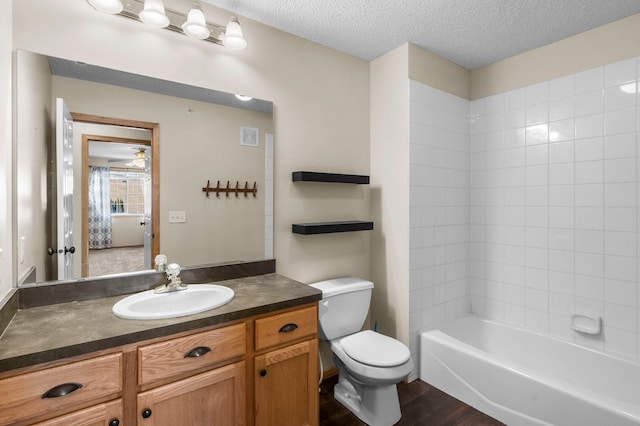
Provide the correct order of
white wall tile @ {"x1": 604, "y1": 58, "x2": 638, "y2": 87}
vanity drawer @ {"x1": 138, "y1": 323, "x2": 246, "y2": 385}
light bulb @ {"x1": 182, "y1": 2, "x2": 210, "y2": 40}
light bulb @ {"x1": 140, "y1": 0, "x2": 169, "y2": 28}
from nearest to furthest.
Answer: vanity drawer @ {"x1": 138, "y1": 323, "x2": 246, "y2": 385} < light bulb @ {"x1": 140, "y1": 0, "x2": 169, "y2": 28} < light bulb @ {"x1": 182, "y1": 2, "x2": 210, "y2": 40} < white wall tile @ {"x1": 604, "y1": 58, "x2": 638, "y2": 87}

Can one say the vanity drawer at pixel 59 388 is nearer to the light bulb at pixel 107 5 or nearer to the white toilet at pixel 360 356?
the white toilet at pixel 360 356

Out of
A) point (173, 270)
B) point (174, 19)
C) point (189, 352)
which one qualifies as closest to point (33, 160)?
point (173, 270)

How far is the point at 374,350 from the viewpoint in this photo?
1998mm

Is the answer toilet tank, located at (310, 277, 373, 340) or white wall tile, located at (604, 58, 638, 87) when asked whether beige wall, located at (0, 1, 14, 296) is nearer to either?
toilet tank, located at (310, 277, 373, 340)

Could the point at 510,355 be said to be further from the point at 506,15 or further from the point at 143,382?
the point at 143,382

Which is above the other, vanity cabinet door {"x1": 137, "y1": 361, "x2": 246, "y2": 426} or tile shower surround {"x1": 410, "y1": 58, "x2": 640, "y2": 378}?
tile shower surround {"x1": 410, "y1": 58, "x2": 640, "y2": 378}

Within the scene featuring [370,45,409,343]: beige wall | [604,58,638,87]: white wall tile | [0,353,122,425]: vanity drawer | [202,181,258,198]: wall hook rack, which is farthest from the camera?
[370,45,409,343]: beige wall

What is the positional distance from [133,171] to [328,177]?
1175mm

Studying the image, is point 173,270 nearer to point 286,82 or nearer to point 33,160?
point 33,160

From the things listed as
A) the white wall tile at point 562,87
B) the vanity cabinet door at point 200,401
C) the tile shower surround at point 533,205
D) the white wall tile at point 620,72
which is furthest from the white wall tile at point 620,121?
the vanity cabinet door at point 200,401

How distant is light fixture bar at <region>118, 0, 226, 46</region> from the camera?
1.65 metres

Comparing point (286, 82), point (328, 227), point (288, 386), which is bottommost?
point (288, 386)

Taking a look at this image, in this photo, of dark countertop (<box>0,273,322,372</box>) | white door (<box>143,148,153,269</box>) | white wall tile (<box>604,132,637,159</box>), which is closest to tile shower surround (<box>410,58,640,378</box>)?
white wall tile (<box>604,132,637,159</box>)

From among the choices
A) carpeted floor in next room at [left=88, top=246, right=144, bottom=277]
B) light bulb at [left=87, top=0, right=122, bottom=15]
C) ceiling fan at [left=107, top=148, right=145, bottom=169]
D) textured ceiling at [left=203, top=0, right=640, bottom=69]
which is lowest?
carpeted floor in next room at [left=88, top=246, right=144, bottom=277]
